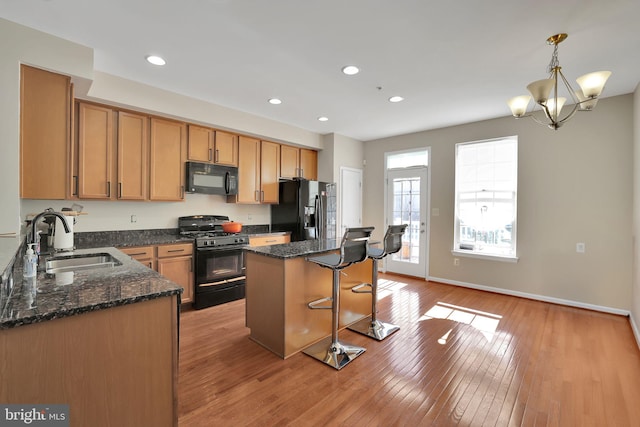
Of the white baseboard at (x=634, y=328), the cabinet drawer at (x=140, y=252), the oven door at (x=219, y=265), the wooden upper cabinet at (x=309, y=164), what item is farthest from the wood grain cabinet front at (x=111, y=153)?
the white baseboard at (x=634, y=328)

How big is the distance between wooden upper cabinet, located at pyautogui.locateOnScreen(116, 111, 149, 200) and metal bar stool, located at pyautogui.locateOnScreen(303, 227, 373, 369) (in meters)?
2.36

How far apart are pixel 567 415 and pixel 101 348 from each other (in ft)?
8.65

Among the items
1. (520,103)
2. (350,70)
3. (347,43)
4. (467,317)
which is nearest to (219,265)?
(350,70)

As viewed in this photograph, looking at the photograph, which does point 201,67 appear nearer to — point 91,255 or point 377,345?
point 91,255

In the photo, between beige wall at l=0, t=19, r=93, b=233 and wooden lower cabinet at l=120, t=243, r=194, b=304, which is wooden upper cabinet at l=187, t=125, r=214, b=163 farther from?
beige wall at l=0, t=19, r=93, b=233

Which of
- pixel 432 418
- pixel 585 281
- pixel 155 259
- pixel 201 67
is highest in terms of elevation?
pixel 201 67

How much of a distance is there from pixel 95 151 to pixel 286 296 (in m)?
2.65

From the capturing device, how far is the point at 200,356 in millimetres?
2520

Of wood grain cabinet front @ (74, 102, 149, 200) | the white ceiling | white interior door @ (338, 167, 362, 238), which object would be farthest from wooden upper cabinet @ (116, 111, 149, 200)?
white interior door @ (338, 167, 362, 238)

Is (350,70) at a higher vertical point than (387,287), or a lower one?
higher

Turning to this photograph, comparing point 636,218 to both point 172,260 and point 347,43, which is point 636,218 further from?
point 172,260

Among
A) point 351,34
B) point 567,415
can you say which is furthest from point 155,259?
point 567,415

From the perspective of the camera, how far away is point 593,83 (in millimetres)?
2066

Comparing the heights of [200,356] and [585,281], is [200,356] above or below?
below
